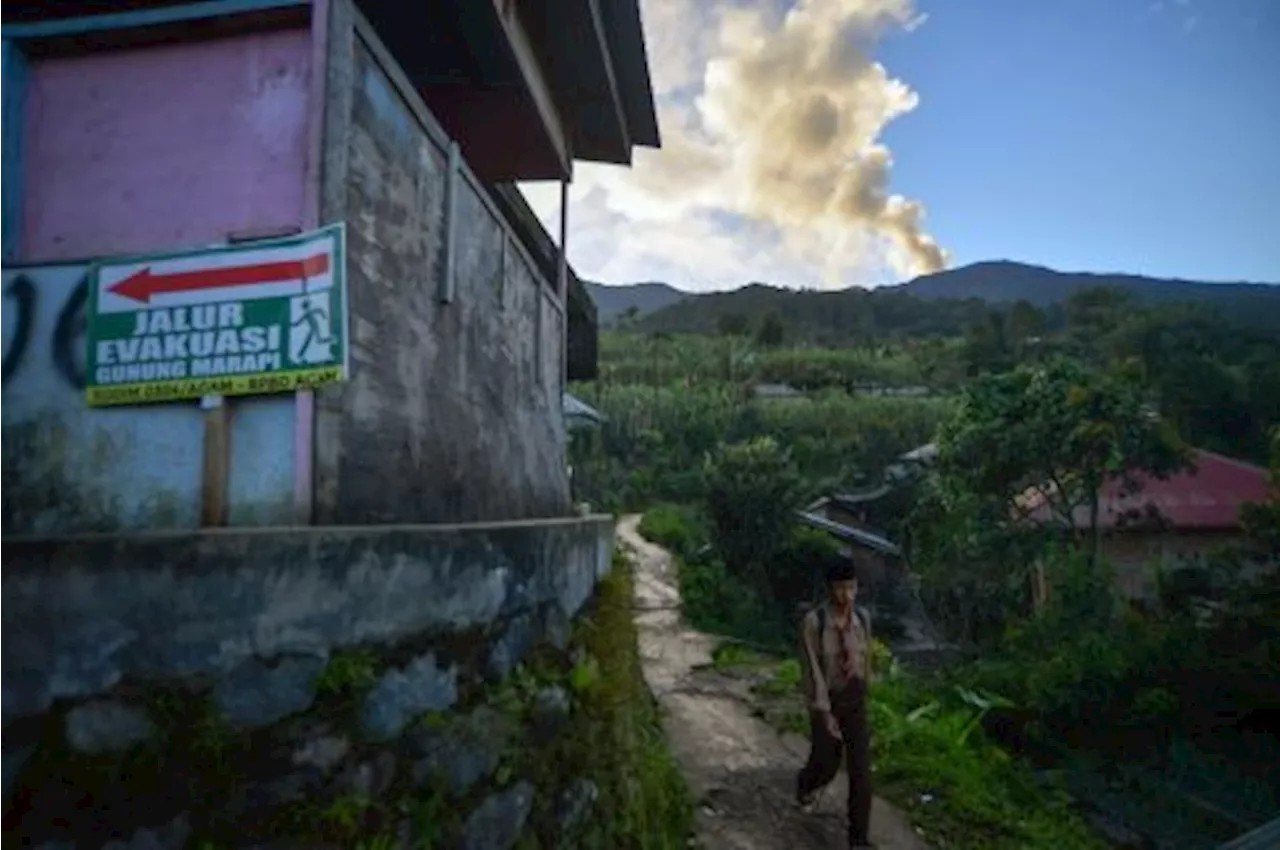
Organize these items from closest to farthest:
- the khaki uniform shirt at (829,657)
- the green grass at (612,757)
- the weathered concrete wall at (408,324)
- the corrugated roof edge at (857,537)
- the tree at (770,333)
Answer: the weathered concrete wall at (408,324) < the green grass at (612,757) < the khaki uniform shirt at (829,657) < the corrugated roof edge at (857,537) < the tree at (770,333)

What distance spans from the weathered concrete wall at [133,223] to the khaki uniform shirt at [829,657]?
353 centimetres

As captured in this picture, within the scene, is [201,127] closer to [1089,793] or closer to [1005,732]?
[1089,793]

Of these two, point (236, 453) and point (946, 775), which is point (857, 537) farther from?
point (236, 453)

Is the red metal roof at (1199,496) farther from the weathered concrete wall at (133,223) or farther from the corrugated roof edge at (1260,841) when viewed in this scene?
the weathered concrete wall at (133,223)

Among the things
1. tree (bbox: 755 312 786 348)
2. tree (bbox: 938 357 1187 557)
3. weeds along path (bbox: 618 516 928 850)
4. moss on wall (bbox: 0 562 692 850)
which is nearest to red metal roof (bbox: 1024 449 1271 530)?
tree (bbox: 938 357 1187 557)

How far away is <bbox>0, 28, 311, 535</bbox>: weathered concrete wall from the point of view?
3311mm

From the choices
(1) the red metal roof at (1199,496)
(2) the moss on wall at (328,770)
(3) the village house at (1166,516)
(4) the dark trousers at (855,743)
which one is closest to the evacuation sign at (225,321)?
(2) the moss on wall at (328,770)

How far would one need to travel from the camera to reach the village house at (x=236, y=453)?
244 centimetres

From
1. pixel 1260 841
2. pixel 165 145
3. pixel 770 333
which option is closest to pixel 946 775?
pixel 1260 841

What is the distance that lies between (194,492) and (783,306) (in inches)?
3735

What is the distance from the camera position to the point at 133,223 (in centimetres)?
363

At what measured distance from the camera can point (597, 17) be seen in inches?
264

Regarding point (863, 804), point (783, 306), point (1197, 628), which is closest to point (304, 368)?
point (863, 804)

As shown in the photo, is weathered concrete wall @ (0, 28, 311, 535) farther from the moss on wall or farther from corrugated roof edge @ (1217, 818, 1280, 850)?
corrugated roof edge @ (1217, 818, 1280, 850)
